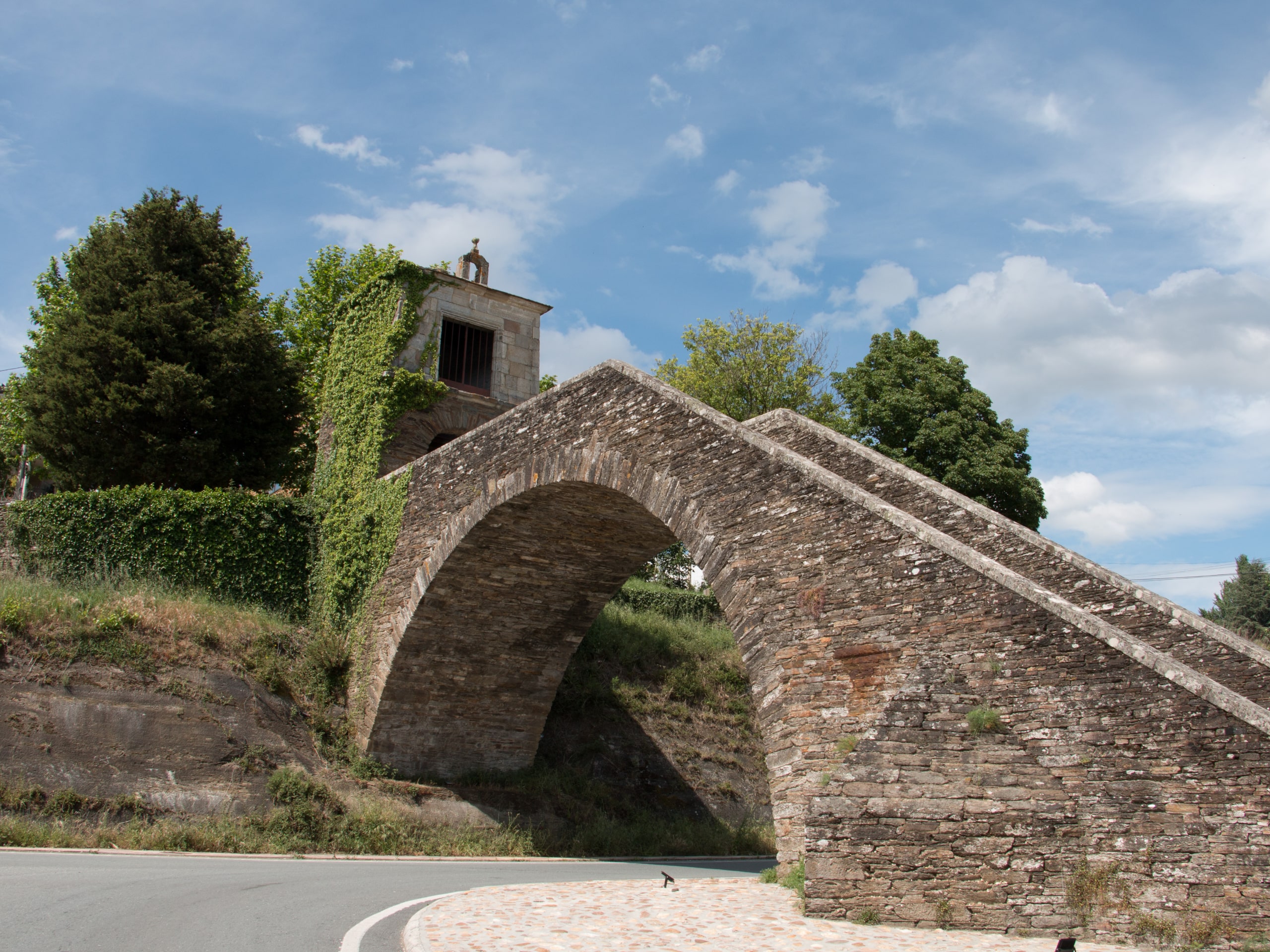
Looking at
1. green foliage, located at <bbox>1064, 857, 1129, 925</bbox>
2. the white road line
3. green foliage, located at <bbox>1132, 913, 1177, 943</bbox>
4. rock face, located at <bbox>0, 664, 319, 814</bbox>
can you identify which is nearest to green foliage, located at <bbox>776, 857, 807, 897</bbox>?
green foliage, located at <bbox>1064, 857, 1129, 925</bbox>

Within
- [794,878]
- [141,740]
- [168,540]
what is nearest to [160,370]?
[168,540]

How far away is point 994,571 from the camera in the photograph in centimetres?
718

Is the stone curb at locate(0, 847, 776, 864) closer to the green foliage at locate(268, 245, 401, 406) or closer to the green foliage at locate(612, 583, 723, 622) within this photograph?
the green foliage at locate(612, 583, 723, 622)

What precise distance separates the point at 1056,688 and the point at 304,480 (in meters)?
20.2

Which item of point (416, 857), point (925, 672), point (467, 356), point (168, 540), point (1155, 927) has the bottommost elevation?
point (416, 857)

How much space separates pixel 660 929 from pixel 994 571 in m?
3.53

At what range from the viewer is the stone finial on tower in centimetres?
1944

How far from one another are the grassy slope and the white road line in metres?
4.53

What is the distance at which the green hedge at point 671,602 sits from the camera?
77.8 ft

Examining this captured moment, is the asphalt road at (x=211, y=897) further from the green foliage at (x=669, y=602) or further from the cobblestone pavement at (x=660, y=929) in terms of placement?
the green foliage at (x=669, y=602)

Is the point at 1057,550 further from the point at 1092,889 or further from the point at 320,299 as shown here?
the point at 320,299

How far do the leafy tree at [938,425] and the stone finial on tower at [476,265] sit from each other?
28.5ft

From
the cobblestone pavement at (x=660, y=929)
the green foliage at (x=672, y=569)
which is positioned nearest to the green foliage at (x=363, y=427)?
the cobblestone pavement at (x=660, y=929)

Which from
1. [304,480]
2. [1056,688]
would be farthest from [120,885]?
[304,480]
